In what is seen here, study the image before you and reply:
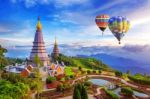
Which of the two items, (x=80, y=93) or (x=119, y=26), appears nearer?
(x=80, y=93)

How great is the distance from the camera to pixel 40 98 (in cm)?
3697

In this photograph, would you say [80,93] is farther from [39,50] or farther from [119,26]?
[39,50]

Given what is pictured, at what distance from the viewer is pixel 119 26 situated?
42469 mm

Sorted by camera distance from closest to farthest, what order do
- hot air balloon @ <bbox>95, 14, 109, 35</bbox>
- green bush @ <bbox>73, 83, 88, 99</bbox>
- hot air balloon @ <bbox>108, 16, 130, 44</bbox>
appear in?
green bush @ <bbox>73, 83, 88, 99</bbox>
hot air balloon @ <bbox>108, 16, 130, 44</bbox>
hot air balloon @ <bbox>95, 14, 109, 35</bbox>

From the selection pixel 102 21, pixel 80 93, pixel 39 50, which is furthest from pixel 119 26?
pixel 39 50

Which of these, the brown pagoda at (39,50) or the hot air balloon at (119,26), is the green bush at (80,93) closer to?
the hot air balloon at (119,26)

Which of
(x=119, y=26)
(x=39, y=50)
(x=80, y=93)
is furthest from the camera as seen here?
(x=39, y=50)

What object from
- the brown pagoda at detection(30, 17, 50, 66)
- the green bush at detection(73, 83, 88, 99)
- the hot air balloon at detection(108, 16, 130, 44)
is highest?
the hot air balloon at detection(108, 16, 130, 44)

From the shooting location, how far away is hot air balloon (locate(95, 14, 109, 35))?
4619cm

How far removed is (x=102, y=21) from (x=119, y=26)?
4616 millimetres

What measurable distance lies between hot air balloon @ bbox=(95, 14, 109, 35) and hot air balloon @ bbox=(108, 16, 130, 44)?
249cm

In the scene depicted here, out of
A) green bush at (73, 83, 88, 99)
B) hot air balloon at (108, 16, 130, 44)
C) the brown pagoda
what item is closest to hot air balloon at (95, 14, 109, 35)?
hot air balloon at (108, 16, 130, 44)

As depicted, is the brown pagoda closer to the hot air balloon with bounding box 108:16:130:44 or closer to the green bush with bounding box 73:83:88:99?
the hot air balloon with bounding box 108:16:130:44

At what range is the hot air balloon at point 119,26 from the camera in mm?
42062
